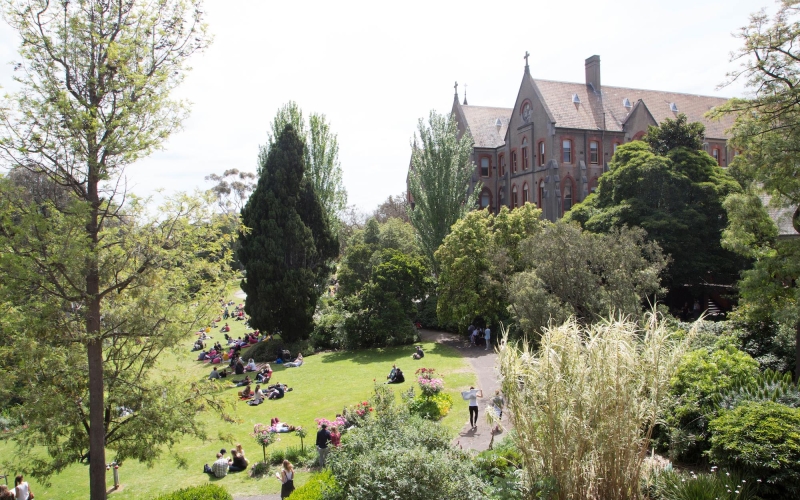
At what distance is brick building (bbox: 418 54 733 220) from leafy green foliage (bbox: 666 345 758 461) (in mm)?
30990

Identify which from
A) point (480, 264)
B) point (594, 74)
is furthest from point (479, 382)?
point (594, 74)

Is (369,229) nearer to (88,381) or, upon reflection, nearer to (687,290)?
(687,290)

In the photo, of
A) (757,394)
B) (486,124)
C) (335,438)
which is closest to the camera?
(757,394)

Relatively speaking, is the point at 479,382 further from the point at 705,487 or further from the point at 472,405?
the point at 705,487

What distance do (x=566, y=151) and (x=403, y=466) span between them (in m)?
42.1

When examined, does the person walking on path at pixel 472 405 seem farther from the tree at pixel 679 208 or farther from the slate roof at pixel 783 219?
the tree at pixel 679 208

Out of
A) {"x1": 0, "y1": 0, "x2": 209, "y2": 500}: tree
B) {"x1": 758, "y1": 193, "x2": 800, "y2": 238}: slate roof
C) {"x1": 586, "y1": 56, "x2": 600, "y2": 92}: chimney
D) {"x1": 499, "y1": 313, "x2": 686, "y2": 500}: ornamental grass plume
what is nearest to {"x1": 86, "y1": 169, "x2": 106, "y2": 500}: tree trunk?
{"x1": 0, "y1": 0, "x2": 209, "y2": 500}: tree

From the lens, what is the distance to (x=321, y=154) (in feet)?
139

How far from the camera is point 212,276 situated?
376 inches

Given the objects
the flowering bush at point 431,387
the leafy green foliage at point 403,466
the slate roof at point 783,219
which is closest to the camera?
the leafy green foliage at point 403,466

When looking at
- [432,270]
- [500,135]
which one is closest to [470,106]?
[500,135]

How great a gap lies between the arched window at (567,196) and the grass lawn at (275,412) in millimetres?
22185

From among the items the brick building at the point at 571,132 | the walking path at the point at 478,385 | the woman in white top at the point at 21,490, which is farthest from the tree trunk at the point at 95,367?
the brick building at the point at 571,132

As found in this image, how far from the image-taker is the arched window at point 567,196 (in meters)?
44.7
